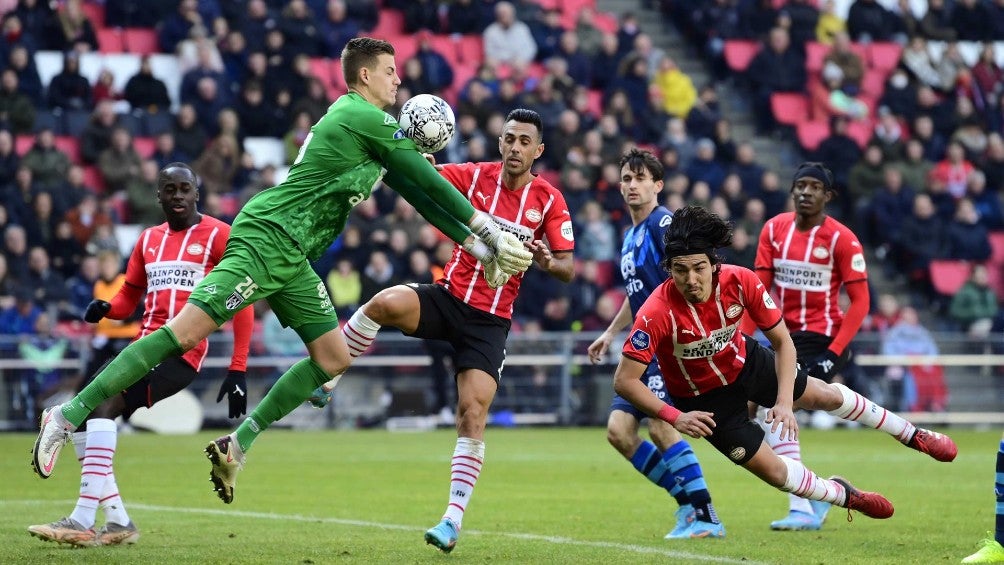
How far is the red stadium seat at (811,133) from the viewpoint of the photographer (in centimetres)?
2689

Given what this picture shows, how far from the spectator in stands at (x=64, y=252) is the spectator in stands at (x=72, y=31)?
11.4 ft

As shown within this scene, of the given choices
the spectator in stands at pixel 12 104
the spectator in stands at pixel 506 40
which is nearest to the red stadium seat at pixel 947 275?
the spectator in stands at pixel 506 40

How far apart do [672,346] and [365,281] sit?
1295cm

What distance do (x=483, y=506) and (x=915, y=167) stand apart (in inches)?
646

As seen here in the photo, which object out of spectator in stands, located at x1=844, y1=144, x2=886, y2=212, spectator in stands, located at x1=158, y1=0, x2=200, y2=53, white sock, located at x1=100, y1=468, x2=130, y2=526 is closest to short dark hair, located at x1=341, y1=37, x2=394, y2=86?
white sock, located at x1=100, y1=468, x2=130, y2=526

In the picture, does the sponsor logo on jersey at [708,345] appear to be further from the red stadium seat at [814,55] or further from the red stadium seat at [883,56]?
the red stadium seat at [883,56]

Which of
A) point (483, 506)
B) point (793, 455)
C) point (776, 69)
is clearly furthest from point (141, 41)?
point (793, 455)

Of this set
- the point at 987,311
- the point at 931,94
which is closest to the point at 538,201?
the point at 987,311

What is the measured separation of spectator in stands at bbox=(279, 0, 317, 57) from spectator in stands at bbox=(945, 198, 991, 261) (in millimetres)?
11013

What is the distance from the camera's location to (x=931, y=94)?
27.3m

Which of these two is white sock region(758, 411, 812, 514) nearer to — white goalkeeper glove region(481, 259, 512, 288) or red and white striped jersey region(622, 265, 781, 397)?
red and white striped jersey region(622, 265, 781, 397)

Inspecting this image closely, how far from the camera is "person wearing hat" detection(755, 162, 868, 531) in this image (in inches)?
434

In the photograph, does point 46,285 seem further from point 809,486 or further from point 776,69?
point 809,486

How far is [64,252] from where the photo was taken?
2072 cm
